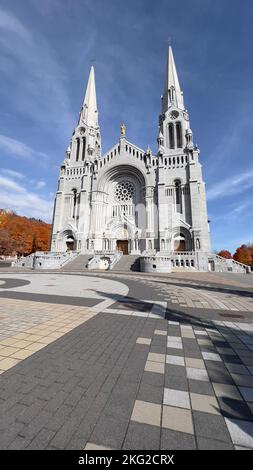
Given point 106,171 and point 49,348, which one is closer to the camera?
point 49,348

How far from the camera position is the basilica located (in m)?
32.2

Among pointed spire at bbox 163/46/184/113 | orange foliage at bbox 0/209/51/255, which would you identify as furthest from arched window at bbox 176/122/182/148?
orange foliage at bbox 0/209/51/255

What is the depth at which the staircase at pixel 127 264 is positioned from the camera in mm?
24888

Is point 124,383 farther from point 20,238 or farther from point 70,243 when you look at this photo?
point 20,238

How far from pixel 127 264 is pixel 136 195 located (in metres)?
16.4

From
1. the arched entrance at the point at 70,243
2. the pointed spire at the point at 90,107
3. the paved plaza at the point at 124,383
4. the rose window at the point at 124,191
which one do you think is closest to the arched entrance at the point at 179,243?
the rose window at the point at 124,191

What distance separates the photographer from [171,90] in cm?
4041

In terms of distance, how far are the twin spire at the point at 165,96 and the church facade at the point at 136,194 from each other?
0.91 feet

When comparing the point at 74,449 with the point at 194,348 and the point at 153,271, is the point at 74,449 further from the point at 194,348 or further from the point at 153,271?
the point at 153,271

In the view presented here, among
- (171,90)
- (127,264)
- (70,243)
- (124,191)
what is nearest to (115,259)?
(127,264)

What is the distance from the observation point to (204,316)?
518cm

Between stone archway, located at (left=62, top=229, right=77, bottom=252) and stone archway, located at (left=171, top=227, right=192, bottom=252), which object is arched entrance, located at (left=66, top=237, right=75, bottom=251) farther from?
stone archway, located at (left=171, top=227, right=192, bottom=252)

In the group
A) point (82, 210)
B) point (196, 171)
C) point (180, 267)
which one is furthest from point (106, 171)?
point (180, 267)
